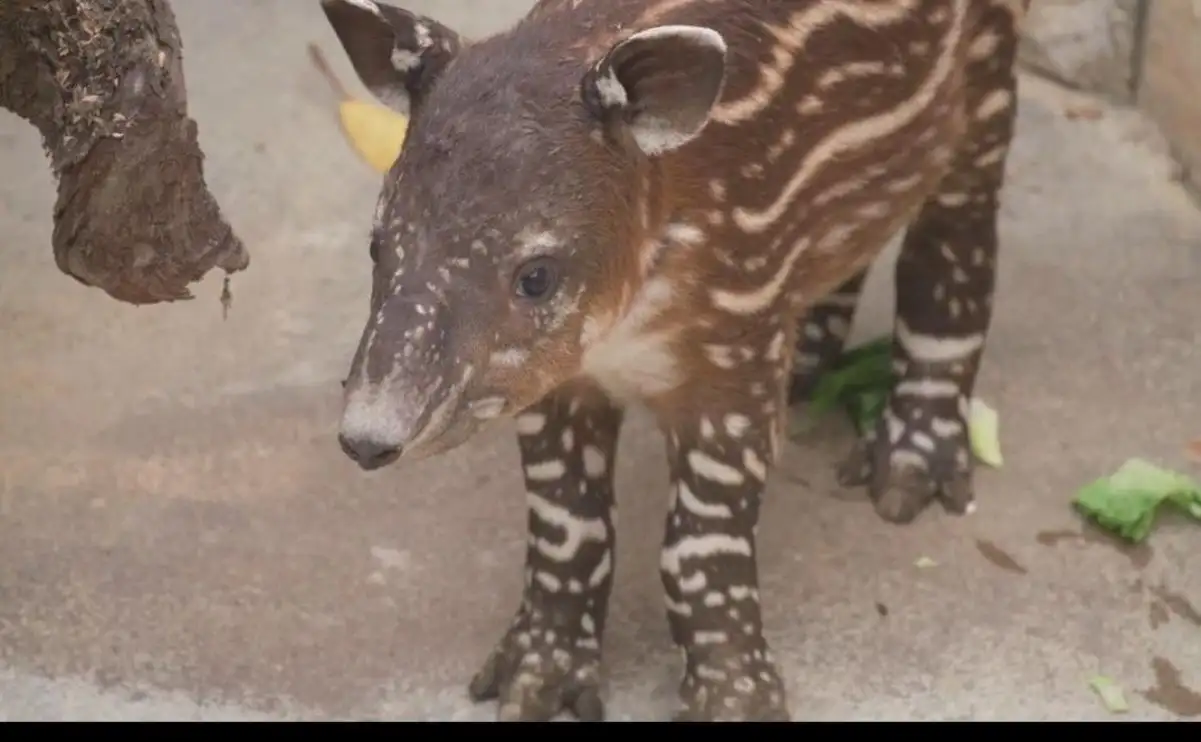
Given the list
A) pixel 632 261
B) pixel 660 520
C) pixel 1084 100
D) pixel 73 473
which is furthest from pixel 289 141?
pixel 632 261

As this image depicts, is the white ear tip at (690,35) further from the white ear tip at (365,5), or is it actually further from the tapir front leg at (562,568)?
the tapir front leg at (562,568)

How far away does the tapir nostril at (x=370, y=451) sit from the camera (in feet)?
4.94

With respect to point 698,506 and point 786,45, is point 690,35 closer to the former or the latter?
point 786,45

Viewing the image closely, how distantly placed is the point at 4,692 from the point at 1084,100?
2.72 meters

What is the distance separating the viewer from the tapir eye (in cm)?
160

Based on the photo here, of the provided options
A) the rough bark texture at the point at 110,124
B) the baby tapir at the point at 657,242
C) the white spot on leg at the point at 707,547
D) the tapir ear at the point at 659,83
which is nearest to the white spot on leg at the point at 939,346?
the baby tapir at the point at 657,242

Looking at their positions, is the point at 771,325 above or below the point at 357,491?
above

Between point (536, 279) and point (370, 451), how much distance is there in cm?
25

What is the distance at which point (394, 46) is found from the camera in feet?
5.58

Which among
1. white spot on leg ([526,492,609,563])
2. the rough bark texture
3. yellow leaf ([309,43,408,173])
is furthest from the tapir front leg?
yellow leaf ([309,43,408,173])

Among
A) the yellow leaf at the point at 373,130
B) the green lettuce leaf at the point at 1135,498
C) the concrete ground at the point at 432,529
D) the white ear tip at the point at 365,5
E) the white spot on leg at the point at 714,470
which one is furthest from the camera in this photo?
the yellow leaf at the point at 373,130

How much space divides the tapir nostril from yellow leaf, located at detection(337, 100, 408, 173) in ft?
5.85
